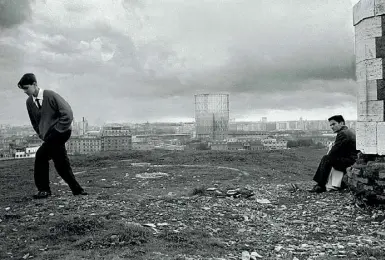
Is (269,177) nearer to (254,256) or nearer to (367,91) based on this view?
(367,91)

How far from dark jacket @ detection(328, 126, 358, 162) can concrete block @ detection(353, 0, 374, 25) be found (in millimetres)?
2292

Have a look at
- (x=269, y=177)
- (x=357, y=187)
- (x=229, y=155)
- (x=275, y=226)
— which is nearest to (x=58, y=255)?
(x=275, y=226)

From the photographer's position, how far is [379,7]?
6.10 meters

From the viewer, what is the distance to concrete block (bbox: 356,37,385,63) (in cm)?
614

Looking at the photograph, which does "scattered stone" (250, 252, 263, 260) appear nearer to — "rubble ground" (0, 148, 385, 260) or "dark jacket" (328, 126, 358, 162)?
"rubble ground" (0, 148, 385, 260)

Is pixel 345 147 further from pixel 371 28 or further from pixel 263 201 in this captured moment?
pixel 371 28

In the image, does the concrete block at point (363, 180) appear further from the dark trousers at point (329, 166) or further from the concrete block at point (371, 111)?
the dark trousers at point (329, 166)

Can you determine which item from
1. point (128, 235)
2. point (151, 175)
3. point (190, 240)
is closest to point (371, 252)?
point (190, 240)

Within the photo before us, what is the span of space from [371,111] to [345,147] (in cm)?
147

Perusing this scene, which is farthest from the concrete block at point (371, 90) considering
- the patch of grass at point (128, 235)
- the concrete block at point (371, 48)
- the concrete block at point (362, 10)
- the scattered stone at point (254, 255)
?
the patch of grass at point (128, 235)

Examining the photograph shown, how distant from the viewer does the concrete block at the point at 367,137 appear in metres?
6.26

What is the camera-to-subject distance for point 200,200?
6.47 meters

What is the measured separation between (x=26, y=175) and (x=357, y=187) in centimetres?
959

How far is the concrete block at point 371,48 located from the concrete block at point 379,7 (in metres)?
0.43
